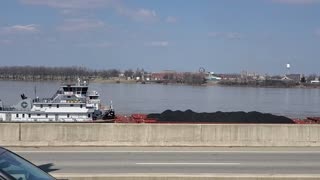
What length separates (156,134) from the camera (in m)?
18.2

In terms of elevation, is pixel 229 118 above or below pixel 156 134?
below

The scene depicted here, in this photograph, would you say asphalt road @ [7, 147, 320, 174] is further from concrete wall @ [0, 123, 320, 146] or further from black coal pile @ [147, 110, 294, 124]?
black coal pile @ [147, 110, 294, 124]

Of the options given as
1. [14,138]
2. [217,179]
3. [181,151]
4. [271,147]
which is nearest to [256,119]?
[271,147]

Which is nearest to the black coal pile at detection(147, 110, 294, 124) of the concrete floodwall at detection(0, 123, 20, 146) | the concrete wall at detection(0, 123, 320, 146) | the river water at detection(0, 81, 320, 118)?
the concrete wall at detection(0, 123, 320, 146)

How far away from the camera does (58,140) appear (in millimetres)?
18062

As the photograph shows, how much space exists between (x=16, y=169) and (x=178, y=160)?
9.91 meters

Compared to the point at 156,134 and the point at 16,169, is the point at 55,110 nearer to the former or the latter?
the point at 156,134

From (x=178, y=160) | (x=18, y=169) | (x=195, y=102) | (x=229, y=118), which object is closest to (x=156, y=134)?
(x=178, y=160)

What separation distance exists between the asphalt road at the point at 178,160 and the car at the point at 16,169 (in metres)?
7.08

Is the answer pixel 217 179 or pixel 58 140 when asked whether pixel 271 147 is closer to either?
pixel 58 140

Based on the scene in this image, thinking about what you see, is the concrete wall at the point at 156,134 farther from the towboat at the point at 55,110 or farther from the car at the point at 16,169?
the towboat at the point at 55,110

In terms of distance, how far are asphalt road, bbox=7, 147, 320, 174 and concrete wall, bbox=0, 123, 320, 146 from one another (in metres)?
0.49

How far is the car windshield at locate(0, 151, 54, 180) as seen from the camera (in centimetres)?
523

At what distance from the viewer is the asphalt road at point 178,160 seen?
1323cm
